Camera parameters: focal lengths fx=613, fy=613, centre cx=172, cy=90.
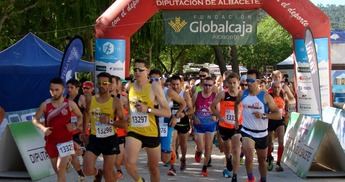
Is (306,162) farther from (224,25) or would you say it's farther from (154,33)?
(154,33)

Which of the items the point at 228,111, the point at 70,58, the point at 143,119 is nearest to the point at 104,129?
the point at 143,119

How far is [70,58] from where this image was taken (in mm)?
11688

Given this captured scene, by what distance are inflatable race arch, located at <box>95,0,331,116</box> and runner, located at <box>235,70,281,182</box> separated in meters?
3.06

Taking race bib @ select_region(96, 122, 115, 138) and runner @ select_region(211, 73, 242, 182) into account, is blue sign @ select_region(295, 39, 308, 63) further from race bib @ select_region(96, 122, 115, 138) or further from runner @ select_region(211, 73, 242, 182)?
race bib @ select_region(96, 122, 115, 138)

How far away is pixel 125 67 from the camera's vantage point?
13.3m

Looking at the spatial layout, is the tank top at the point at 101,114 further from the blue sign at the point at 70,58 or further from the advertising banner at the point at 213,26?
the advertising banner at the point at 213,26

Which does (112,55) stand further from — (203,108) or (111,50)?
(203,108)

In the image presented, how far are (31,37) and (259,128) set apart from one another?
9.78 m

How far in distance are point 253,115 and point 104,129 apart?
7.59ft

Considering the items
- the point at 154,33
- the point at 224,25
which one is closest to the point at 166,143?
the point at 224,25

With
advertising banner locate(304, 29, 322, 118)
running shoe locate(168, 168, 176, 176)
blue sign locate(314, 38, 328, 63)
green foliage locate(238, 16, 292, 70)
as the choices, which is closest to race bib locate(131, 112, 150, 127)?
running shoe locate(168, 168, 176, 176)

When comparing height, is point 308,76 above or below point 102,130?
above

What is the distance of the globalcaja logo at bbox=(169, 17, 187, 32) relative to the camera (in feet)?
45.3

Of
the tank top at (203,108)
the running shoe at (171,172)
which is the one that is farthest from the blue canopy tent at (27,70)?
the running shoe at (171,172)
